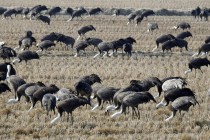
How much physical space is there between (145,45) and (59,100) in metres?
14.8

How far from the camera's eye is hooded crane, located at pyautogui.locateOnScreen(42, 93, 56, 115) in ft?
49.2

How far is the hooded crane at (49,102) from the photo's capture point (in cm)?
1500

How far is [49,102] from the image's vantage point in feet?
49.3

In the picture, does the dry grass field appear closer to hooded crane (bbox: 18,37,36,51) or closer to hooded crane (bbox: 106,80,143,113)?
hooded crane (bbox: 106,80,143,113)

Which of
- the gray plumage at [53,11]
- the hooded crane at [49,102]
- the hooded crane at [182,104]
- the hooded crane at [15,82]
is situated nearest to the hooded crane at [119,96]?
the hooded crane at [182,104]

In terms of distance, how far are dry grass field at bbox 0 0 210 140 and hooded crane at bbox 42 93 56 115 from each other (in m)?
0.29

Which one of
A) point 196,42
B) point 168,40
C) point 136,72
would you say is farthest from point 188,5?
point 136,72

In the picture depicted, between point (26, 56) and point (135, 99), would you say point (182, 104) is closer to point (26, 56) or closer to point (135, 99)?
point (135, 99)

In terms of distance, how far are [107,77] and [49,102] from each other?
6.62m

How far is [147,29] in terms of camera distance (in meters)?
36.7

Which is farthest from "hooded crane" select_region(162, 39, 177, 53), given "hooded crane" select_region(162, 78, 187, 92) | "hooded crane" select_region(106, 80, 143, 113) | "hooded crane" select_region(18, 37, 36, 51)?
"hooded crane" select_region(106, 80, 143, 113)

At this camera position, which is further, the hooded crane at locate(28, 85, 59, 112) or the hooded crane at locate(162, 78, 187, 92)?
the hooded crane at locate(162, 78, 187, 92)

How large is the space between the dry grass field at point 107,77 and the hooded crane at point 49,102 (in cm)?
29

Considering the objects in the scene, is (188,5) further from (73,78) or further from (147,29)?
(73,78)
